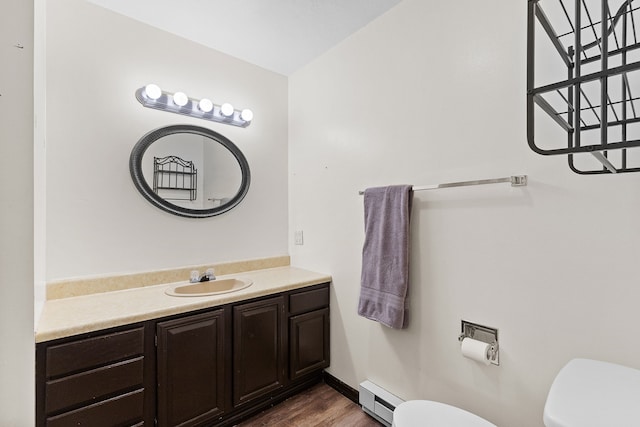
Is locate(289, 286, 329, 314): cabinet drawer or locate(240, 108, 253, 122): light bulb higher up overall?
locate(240, 108, 253, 122): light bulb

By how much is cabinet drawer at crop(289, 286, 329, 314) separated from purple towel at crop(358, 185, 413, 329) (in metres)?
0.41

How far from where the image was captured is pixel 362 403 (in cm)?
188

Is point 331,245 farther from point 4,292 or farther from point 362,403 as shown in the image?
point 4,292

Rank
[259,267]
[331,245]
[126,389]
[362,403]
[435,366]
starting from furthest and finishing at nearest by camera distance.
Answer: [259,267] → [331,245] → [362,403] → [435,366] → [126,389]

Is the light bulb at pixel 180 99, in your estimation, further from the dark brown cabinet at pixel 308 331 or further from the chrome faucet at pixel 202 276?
the dark brown cabinet at pixel 308 331

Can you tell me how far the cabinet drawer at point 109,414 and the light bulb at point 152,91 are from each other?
5.48 ft

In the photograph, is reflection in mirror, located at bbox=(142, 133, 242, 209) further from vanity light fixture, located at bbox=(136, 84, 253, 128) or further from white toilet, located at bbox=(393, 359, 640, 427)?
white toilet, located at bbox=(393, 359, 640, 427)

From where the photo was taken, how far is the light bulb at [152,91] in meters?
1.91

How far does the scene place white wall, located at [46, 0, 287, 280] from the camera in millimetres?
1688

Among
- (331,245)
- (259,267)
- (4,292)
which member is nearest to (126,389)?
(4,292)

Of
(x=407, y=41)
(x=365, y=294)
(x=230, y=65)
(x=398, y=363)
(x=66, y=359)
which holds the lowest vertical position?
(x=398, y=363)

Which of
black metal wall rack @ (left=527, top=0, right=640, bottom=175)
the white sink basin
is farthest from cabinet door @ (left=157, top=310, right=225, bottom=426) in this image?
black metal wall rack @ (left=527, top=0, right=640, bottom=175)

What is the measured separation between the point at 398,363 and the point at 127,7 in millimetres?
2666

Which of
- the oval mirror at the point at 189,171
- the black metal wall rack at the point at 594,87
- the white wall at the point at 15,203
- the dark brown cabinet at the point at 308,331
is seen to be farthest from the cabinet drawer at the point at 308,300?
the black metal wall rack at the point at 594,87
